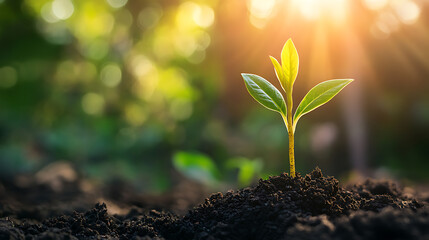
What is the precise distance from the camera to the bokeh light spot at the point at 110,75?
6816 mm

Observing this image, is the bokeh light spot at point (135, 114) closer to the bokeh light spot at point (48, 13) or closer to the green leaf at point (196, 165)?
the bokeh light spot at point (48, 13)

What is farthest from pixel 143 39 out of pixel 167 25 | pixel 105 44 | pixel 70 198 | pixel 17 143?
pixel 70 198

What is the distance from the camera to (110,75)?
746 cm

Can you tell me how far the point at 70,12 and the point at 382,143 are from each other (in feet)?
19.3

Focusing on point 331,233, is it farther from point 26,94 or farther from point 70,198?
point 26,94

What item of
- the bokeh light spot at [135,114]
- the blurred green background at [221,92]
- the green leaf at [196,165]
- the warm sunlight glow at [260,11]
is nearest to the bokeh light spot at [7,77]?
the blurred green background at [221,92]

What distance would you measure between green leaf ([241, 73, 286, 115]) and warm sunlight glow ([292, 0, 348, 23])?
3338mm

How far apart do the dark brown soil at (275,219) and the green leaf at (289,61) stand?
0.32m

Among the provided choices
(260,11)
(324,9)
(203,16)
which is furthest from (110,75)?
(324,9)

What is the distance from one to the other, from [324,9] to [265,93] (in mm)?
3551

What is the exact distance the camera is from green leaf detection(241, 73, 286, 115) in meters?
1.28

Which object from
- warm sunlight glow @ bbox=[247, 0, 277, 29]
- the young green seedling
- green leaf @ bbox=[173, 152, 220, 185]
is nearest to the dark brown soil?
the young green seedling

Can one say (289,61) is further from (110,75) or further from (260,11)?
(110,75)

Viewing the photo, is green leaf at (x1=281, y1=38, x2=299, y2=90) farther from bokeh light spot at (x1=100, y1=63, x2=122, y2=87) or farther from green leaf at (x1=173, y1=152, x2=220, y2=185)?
bokeh light spot at (x1=100, y1=63, x2=122, y2=87)
